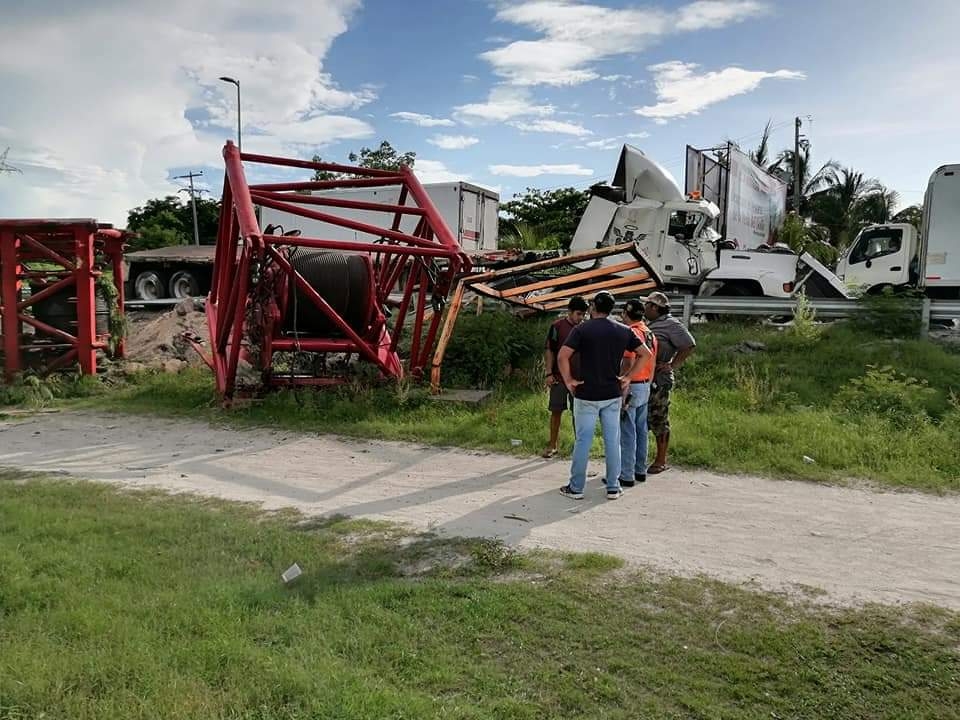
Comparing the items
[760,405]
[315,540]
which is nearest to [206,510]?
[315,540]

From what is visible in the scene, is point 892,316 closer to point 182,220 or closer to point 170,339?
point 170,339

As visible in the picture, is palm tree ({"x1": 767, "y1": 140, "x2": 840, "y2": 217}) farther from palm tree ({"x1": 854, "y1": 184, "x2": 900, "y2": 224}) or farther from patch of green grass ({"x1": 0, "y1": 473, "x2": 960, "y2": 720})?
patch of green grass ({"x1": 0, "y1": 473, "x2": 960, "y2": 720})

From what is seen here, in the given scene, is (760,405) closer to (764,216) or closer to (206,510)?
(206,510)

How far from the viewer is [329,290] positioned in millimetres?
11750

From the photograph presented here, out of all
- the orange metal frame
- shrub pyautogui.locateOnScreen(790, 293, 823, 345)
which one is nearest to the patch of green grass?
the orange metal frame

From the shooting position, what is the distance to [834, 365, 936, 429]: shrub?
29.4 feet

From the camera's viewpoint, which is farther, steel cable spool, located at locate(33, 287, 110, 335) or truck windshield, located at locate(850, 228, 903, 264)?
truck windshield, located at locate(850, 228, 903, 264)

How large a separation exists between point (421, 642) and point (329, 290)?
866 cm

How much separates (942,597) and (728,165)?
1980cm

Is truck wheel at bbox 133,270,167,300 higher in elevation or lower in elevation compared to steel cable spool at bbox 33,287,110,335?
higher

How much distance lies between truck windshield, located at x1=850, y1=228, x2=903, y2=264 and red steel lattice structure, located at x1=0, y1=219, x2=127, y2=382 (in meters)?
17.0

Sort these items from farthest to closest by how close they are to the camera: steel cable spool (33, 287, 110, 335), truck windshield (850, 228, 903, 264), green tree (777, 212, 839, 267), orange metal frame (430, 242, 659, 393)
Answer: green tree (777, 212, 839, 267), truck windshield (850, 228, 903, 264), steel cable spool (33, 287, 110, 335), orange metal frame (430, 242, 659, 393)

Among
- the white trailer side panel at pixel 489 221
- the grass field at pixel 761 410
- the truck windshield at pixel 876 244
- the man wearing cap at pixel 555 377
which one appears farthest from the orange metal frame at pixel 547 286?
the white trailer side panel at pixel 489 221

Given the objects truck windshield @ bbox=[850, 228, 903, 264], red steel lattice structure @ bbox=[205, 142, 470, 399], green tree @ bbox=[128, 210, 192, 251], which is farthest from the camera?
green tree @ bbox=[128, 210, 192, 251]
